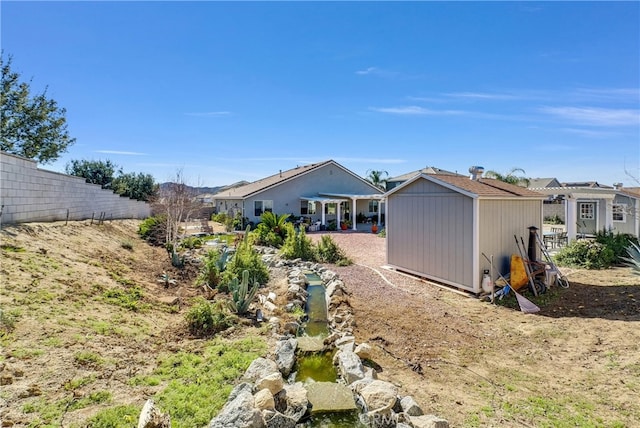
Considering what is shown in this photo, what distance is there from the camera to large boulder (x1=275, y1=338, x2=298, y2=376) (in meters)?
5.53

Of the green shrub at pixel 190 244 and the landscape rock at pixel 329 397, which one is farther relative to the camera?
the green shrub at pixel 190 244

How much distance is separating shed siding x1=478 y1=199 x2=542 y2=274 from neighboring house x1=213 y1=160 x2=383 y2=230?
1505cm

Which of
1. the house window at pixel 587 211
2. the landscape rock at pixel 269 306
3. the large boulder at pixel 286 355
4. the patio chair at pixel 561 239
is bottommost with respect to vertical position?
the large boulder at pixel 286 355

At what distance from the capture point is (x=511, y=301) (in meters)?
9.06

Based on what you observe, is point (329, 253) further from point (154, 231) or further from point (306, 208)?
point (306, 208)

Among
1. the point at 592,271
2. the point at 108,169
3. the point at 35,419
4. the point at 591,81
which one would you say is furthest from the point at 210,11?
the point at 108,169

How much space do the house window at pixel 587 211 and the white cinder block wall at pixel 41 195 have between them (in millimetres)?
28915

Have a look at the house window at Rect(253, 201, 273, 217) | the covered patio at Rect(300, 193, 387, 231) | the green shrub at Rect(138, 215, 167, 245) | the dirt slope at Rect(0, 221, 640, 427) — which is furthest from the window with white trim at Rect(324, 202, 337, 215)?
the dirt slope at Rect(0, 221, 640, 427)

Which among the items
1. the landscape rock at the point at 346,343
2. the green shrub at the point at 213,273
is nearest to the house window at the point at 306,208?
the green shrub at the point at 213,273

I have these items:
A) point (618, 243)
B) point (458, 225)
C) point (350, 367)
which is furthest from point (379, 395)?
point (618, 243)

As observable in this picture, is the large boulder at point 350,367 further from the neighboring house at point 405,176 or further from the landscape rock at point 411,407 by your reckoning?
the neighboring house at point 405,176

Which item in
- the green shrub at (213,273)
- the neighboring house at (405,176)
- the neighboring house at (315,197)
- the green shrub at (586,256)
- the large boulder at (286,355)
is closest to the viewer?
the large boulder at (286,355)

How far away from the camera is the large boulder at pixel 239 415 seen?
3678 millimetres

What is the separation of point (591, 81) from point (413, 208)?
32.9 feet
